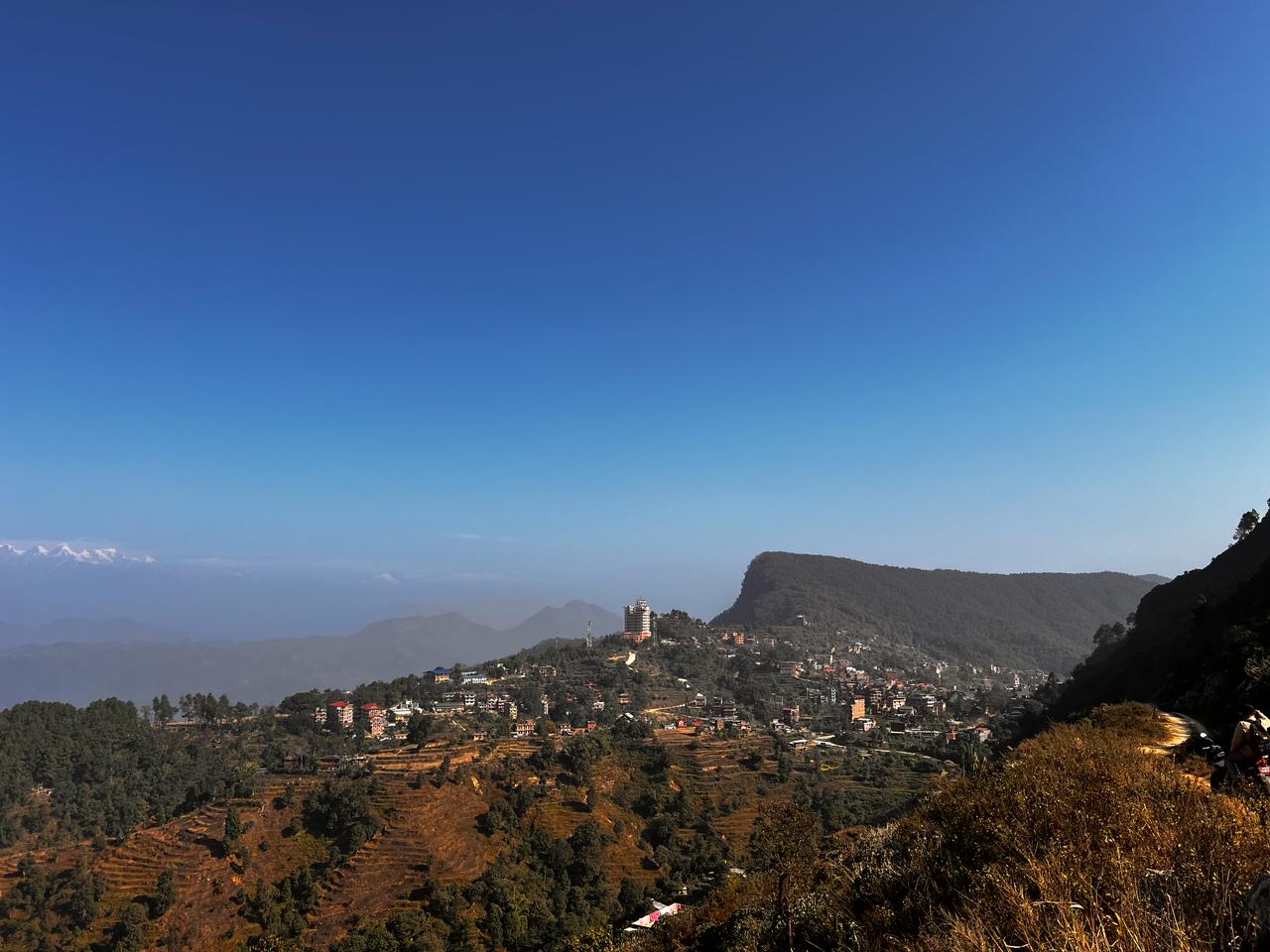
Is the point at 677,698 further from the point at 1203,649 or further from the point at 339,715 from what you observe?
the point at 1203,649

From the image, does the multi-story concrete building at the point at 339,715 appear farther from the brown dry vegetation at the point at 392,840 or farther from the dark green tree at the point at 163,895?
the dark green tree at the point at 163,895

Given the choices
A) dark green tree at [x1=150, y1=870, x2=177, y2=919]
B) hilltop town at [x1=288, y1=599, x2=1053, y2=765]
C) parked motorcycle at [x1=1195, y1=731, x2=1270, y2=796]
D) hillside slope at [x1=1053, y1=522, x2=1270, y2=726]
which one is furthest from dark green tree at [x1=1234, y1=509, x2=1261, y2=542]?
dark green tree at [x1=150, y1=870, x2=177, y2=919]

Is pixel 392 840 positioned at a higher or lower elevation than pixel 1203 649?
lower

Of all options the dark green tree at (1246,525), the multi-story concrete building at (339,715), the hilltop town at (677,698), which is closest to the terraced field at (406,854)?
the hilltop town at (677,698)

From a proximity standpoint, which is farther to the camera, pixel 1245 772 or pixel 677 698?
pixel 677 698

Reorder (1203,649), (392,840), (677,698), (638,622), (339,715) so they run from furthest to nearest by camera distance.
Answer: (638,622)
(677,698)
(339,715)
(392,840)
(1203,649)

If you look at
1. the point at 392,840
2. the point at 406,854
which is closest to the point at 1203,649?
the point at 406,854

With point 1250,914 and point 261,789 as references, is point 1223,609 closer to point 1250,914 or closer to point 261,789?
point 1250,914
